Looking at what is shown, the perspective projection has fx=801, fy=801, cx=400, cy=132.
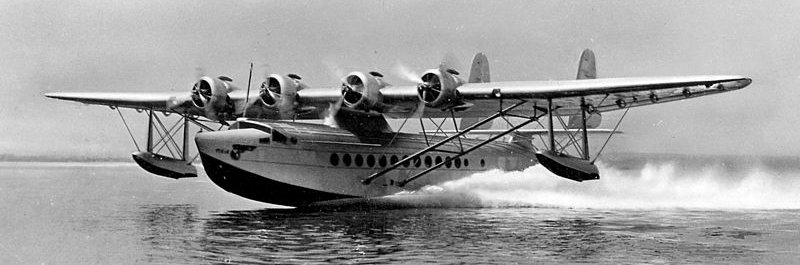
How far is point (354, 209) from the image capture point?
2211 cm

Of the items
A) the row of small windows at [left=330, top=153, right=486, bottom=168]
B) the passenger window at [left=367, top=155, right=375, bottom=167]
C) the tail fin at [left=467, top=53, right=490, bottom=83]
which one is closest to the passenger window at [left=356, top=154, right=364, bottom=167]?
the row of small windows at [left=330, top=153, right=486, bottom=168]

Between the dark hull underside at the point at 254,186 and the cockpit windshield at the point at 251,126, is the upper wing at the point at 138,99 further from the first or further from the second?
the dark hull underside at the point at 254,186

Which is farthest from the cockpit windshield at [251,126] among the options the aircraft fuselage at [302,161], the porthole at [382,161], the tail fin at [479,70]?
the tail fin at [479,70]

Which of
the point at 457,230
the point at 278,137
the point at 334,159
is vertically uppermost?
the point at 278,137

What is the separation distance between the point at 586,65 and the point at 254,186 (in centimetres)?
1108

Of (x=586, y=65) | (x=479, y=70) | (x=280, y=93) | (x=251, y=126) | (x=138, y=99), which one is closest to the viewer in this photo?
(x=251, y=126)

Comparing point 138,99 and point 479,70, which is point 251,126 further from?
point 479,70

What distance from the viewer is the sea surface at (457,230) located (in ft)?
39.0

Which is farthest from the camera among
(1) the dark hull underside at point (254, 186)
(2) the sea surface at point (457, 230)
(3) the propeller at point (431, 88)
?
(3) the propeller at point (431, 88)

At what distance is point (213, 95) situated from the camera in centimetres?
2317

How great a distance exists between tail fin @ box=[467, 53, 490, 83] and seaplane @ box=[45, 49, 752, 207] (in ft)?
0.11

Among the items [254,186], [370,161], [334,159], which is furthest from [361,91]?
[254,186]

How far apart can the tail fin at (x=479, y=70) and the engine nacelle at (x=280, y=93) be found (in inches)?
230

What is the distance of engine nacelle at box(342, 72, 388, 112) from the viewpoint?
2122 centimetres
